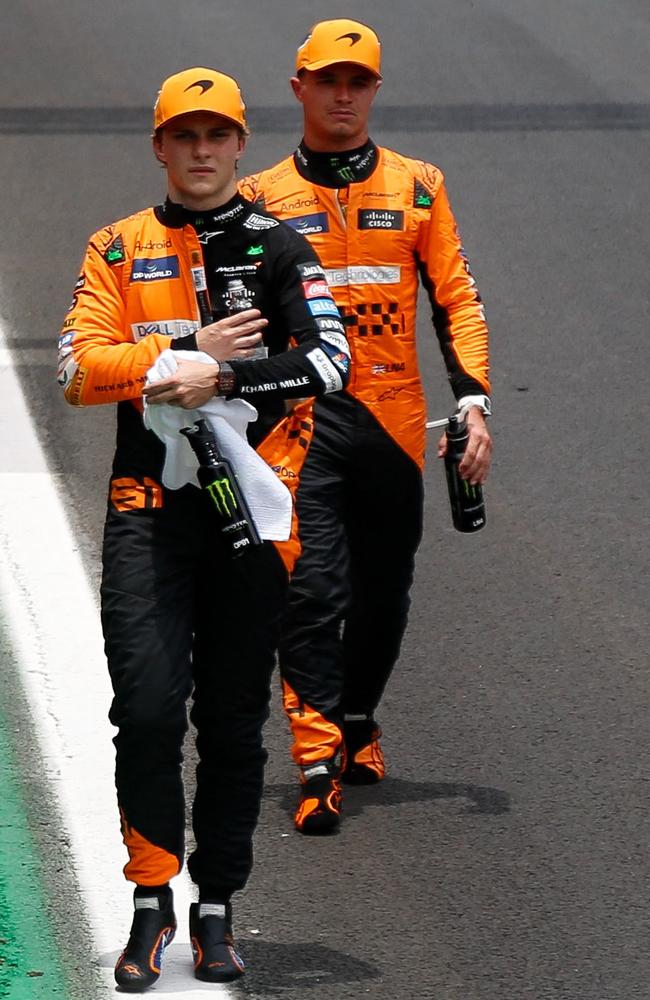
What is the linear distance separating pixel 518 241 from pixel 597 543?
417 cm

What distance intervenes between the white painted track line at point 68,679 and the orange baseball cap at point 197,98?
209 cm

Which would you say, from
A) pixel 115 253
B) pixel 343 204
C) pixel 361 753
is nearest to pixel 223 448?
pixel 115 253

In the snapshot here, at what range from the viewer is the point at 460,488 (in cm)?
630

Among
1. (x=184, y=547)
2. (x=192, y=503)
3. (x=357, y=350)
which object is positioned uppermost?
(x=357, y=350)

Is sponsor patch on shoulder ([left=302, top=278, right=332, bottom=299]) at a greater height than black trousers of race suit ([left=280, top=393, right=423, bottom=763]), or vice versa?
sponsor patch on shoulder ([left=302, top=278, right=332, bottom=299])

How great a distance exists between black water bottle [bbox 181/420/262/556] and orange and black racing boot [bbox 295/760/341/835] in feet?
4.48

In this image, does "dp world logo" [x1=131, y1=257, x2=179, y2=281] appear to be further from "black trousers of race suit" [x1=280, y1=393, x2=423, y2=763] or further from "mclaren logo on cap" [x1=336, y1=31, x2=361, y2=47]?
"mclaren logo on cap" [x1=336, y1=31, x2=361, y2=47]

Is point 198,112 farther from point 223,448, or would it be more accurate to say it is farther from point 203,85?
point 223,448

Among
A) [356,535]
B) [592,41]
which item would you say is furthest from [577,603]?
[592,41]

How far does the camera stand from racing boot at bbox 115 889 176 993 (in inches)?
195

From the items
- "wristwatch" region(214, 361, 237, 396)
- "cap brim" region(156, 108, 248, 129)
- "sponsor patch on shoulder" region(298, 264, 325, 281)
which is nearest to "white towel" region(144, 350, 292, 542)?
"wristwatch" region(214, 361, 237, 396)

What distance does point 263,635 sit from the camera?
511 centimetres

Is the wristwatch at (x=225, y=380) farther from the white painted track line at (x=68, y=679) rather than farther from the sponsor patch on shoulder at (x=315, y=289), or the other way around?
the white painted track line at (x=68, y=679)

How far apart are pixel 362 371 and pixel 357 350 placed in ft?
0.24
